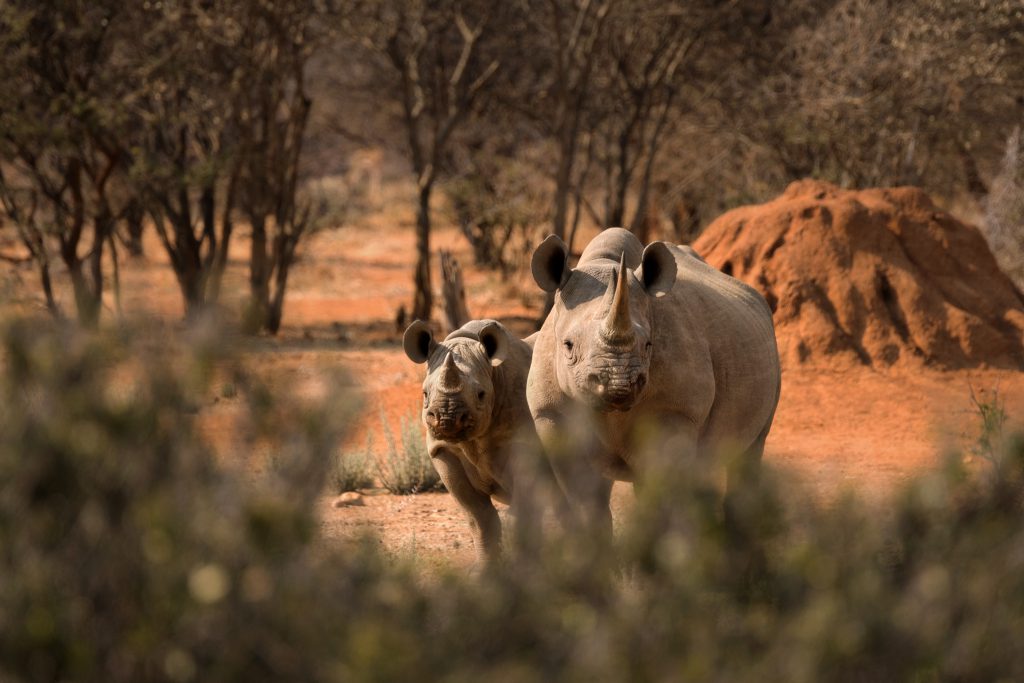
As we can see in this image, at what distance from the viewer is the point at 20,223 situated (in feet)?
55.2

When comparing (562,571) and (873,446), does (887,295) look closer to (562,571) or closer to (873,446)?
(873,446)

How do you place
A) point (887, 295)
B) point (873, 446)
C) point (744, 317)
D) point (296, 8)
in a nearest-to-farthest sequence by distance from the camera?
point (744, 317) < point (873, 446) < point (887, 295) < point (296, 8)

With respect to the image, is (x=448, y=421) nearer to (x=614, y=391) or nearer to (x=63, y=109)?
(x=614, y=391)

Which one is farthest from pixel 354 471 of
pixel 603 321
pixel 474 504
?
pixel 603 321

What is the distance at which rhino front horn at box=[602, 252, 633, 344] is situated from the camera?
17.3 feet

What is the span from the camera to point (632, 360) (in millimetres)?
5348

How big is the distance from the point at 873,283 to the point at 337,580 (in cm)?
1053

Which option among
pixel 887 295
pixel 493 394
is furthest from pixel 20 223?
pixel 493 394

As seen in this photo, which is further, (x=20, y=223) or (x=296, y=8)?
(x=296, y=8)

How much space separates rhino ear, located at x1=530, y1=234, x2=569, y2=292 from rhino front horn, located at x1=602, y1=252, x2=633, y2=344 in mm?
652

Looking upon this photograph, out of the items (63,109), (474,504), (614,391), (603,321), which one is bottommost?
(63,109)

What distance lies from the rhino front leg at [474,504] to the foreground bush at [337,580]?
9.87 ft

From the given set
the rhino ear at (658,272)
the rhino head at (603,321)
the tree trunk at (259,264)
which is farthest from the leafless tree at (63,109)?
the rhino ear at (658,272)

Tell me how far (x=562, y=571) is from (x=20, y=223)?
49.5ft
